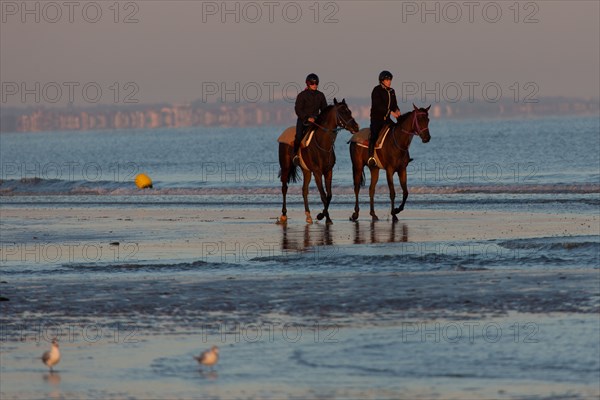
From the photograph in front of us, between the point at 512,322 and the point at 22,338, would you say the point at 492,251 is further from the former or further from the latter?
the point at 22,338

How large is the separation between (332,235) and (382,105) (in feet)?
11.7

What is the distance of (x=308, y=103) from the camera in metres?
24.8

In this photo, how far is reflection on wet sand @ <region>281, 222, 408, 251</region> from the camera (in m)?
21.0

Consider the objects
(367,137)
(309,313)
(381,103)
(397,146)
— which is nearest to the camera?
(309,313)

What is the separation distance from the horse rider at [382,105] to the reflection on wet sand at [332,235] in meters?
1.77

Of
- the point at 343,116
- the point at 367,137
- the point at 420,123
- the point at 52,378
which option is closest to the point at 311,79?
the point at 343,116

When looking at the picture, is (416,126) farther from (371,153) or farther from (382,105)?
(371,153)

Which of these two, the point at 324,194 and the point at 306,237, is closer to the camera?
the point at 306,237

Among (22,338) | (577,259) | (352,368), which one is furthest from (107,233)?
(352,368)

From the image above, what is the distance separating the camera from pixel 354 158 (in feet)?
Result: 87.2

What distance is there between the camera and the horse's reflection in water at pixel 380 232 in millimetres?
21258

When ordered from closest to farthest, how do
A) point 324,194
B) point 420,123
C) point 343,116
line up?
point 343,116, point 420,123, point 324,194

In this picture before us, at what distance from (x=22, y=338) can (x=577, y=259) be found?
7.92 meters

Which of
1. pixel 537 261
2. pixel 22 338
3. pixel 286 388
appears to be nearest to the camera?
pixel 286 388
